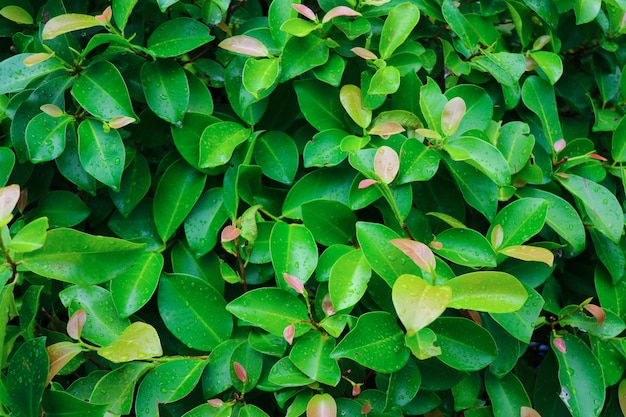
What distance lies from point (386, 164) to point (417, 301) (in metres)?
0.26

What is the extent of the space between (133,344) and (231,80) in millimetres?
500

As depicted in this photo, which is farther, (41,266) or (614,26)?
(614,26)

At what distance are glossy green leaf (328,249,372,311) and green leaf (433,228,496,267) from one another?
13 cm

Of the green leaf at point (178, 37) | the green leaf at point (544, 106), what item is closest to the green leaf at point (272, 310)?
the green leaf at point (178, 37)

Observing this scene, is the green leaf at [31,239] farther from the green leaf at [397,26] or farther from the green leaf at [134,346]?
the green leaf at [397,26]

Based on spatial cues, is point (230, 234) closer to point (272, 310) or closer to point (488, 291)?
point (272, 310)

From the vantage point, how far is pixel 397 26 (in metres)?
1.05

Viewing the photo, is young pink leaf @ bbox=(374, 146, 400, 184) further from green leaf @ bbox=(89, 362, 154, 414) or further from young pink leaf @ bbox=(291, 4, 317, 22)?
green leaf @ bbox=(89, 362, 154, 414)

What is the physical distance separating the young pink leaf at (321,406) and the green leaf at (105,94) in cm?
55

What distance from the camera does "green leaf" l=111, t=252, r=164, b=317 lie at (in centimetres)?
96

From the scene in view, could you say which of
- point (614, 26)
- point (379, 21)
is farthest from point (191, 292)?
point (614, 26)

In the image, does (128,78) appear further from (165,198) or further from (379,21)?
(379,21)

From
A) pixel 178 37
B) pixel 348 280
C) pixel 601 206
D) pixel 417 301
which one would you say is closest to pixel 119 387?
pixel 348 280

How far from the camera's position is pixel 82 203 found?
1.07 m
